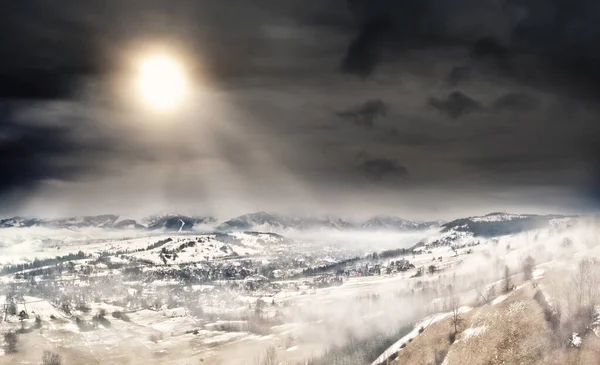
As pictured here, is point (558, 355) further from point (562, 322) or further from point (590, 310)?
point (590, 310)

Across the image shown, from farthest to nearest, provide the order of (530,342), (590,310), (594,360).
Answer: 1. (590,310)
2. (530,342)
3. (594,360)

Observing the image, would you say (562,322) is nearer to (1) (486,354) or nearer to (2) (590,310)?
(2) (590,310)

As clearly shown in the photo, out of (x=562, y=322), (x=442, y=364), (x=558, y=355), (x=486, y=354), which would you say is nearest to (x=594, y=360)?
(x=558, y=355)

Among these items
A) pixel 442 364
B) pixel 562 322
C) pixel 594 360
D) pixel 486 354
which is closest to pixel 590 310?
pixel 562 322

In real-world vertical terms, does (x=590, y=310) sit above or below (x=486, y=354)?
above

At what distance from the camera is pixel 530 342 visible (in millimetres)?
185750

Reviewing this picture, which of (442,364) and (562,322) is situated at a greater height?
(562,322)

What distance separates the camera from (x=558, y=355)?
176750mm

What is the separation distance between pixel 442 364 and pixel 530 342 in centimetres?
3642

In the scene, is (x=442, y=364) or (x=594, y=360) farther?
(x=442, y=364)

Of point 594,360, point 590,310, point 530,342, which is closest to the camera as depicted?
→ point 594,360

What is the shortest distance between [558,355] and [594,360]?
11714mm

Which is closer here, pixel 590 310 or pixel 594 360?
pixel 594 360

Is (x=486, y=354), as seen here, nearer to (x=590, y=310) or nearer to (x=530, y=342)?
(x=530, y=342)
